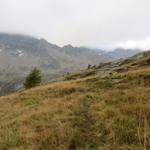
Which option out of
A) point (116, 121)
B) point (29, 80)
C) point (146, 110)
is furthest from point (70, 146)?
point (29, 80)

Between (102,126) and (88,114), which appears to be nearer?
(102,126)

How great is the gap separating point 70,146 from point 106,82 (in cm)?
2290

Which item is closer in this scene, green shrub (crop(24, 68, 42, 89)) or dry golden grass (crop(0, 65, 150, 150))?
dry golden grass (crop(0, 65, 150, 150))

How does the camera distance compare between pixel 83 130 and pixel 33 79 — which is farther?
pixel 33 79

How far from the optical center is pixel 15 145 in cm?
1155

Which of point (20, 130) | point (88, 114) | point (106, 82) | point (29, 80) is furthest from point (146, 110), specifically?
point (29, 80)

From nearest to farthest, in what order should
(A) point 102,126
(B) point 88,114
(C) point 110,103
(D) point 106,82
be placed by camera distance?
1. (A) point 102,126
2. (B) point 88,114
3. (C) point 110,103
4. (D) point 106,82

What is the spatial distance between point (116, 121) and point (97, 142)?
2024mm

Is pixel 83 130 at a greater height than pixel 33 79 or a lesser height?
greater

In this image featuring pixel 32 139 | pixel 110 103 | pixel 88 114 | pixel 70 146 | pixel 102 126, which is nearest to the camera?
pixel 70 146

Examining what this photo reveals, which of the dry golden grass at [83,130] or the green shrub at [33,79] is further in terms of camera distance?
the green shrub at [33,79]

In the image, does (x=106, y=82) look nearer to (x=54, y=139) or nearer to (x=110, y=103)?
(x=110, y=103)

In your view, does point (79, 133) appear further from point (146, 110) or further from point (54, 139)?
point (146, 110)

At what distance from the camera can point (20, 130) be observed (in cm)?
1369
